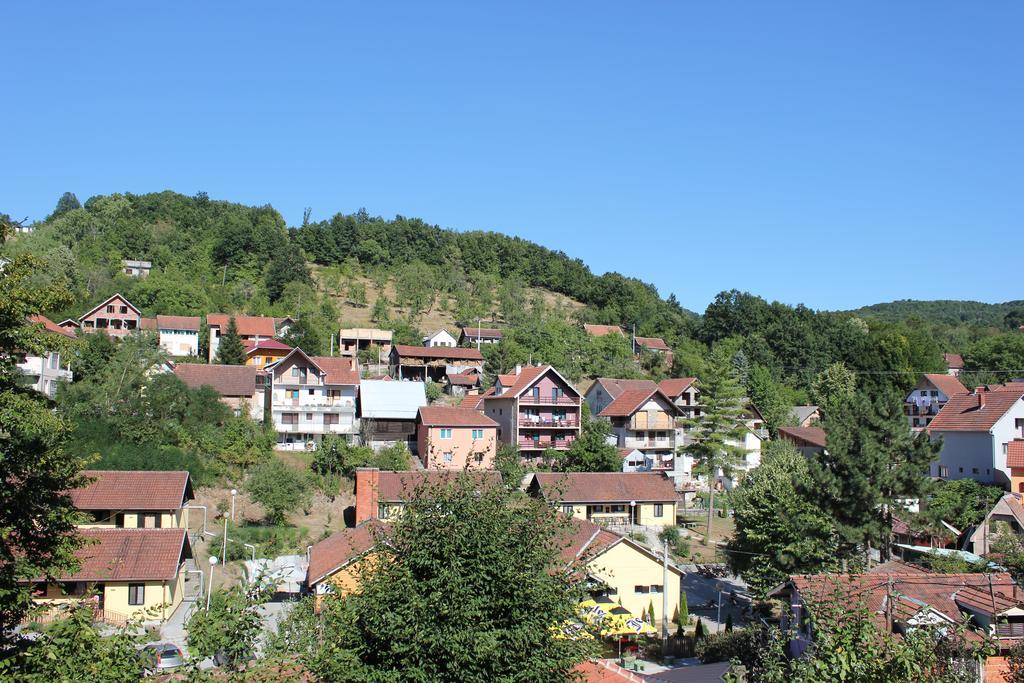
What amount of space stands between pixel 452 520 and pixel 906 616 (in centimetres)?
1020

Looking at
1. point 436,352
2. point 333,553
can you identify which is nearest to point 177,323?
point 436,352

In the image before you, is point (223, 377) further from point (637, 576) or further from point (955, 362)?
point (955, 362)

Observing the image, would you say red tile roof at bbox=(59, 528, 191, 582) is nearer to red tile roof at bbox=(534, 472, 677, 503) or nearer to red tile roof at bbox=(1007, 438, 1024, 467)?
red tile roof at bbox=(534, 472, 677, 503)

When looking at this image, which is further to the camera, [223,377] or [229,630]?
[223,377]

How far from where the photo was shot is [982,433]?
36500 mm

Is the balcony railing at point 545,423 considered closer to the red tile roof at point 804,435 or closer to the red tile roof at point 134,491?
the red tile roof at point 804,435

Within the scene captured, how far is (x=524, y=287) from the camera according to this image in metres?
93.1

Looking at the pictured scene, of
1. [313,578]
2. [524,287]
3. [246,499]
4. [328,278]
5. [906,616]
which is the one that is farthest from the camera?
[524,287]

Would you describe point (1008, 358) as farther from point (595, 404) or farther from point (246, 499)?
point (246, 499)

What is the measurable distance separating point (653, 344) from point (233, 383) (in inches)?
1764

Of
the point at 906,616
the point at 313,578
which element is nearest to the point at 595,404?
the point at 313,578

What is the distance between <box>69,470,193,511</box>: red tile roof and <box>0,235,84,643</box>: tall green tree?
15.3 m

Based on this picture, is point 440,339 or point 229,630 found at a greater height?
point 440,339

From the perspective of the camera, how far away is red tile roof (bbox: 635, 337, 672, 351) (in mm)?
75812
